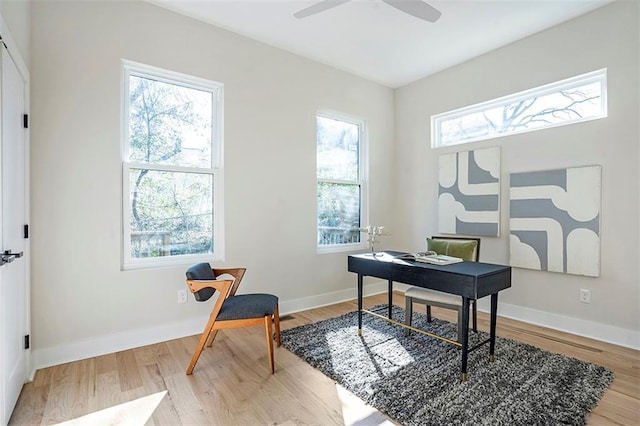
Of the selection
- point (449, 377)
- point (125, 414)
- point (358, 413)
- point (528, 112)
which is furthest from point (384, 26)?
point (125, 414)

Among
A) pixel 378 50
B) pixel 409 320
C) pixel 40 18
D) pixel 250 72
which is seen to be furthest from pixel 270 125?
pixel 409 320

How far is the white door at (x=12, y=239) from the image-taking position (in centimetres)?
176

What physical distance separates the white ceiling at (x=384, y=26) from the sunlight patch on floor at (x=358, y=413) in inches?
122

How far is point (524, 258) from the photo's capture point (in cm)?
346

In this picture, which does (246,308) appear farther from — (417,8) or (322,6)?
(417,8)

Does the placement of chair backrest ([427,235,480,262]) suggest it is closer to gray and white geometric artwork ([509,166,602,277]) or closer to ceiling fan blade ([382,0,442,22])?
gray and white geometric artwork ([509,166,602,277])

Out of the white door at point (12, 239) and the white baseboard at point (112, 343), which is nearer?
the white door at point (12, 239)

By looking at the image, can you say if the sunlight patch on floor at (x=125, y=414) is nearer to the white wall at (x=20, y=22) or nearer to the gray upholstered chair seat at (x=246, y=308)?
the gray upholstered chair seat at (x=246, y=308)

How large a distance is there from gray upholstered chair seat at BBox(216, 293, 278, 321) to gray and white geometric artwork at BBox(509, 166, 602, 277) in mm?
2698

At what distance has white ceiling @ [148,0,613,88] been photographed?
2924 millimetres

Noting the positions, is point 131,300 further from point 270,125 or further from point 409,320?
point 409,320

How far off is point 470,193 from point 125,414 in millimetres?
3827

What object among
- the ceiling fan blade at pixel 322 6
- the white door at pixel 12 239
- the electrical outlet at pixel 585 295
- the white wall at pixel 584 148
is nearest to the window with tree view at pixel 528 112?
the white wall at pixel 584 148

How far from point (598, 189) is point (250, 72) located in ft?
11.6
